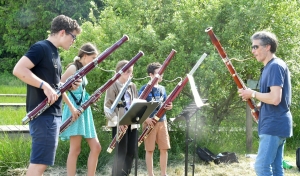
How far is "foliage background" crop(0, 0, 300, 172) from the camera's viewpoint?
25.1 feet

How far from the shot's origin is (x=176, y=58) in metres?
7.71

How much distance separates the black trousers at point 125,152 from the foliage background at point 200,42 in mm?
890

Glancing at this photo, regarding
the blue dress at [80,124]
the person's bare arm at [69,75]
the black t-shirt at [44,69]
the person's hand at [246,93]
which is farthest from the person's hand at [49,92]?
the person's hand at [246,93]

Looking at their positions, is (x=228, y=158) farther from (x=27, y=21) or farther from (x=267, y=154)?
(x=27, y=21)

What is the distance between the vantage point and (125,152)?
606 cm

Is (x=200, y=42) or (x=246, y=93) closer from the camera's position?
(x=246, y=93)

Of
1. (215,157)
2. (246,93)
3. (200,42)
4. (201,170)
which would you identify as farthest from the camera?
(200,42)

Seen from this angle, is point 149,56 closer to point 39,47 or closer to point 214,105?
point 214,105

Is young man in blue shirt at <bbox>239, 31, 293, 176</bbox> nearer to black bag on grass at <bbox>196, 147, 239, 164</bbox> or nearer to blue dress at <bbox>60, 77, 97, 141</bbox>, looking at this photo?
blue dress at <bbox>60, 77, 97, 141</bbox>

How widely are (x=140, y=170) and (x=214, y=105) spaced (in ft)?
6.52

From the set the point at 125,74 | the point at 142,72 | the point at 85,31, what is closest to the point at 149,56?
the point at 142,72

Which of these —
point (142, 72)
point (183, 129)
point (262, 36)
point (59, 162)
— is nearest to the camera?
point (262, 36)

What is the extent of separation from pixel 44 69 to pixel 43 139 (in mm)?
570

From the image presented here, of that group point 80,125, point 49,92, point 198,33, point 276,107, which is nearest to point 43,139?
point 49,92
